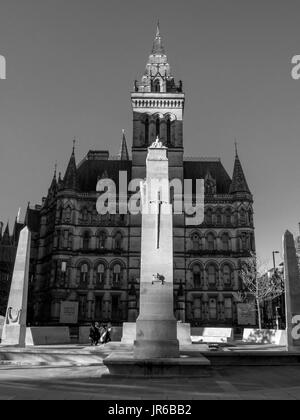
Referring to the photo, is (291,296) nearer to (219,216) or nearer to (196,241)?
(196,241)

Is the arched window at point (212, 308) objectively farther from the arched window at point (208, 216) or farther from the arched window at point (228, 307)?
the arched window at point (208, 216)

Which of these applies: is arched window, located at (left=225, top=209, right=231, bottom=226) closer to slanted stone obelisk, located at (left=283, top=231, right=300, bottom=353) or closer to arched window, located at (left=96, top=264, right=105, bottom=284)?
arched window, located at (left=96, top=264, right=105, bottom=284)

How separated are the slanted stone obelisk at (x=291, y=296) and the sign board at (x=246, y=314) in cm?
3668

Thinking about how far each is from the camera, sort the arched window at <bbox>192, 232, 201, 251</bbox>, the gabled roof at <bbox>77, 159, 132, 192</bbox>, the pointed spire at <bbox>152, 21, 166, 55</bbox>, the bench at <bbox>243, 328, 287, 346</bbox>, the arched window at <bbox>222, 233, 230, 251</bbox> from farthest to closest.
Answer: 1. the pointed spire at <bbox>152, 21, 166, 55</bbox>
2. the gabled roof at <bbox>77, 159, 132, 192</bbox>
3. the arched window at <bbox>192, 232, 201, 251</bbox>
4. the arched window at <bbox>222, 233, 230, 251</bbox>
5. the bench at <bbox>243, 328, 287, 346</bbox>

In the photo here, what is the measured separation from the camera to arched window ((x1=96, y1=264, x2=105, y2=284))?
56750 millimetres

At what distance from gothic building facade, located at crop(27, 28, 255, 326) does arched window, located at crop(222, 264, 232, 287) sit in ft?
0.45

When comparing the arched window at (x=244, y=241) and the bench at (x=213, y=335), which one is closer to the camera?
the bench at (x=213, y=335)

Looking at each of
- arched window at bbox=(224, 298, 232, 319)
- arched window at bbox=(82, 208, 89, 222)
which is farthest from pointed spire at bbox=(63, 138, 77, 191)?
arched window at bbox=(224, 298, 232, 319)

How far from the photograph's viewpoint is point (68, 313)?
A: 177 ft

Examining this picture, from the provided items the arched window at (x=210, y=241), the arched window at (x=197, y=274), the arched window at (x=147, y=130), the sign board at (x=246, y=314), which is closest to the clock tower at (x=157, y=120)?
the arched window at (x=147, y=130)

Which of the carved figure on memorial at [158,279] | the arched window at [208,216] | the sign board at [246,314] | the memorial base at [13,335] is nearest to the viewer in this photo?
the carved figure on memorial at [158,279]

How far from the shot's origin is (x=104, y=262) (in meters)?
57.1

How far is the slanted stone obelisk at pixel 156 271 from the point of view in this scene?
14602 millimetres
